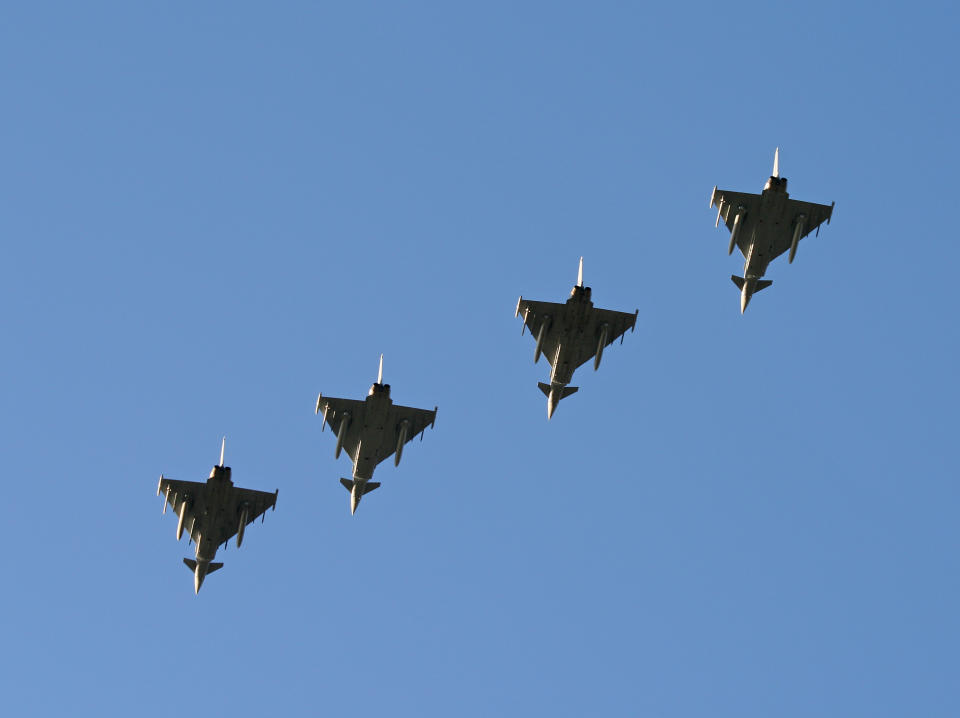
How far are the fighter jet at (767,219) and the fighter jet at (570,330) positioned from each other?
7.53m

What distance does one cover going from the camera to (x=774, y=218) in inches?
4230

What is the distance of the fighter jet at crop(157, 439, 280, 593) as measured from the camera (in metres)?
109

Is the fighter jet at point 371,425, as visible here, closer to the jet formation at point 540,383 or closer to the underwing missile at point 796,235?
the jet formation at point 540,383

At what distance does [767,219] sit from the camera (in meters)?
107

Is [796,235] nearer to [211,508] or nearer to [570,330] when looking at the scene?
[570,330]

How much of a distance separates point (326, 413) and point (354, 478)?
16.9 ft

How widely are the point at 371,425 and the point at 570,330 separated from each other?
12055 millimetres

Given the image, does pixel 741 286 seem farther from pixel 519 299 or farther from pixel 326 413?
pixel 326 413

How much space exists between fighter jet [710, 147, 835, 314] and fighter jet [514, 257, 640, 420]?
7.53 metres

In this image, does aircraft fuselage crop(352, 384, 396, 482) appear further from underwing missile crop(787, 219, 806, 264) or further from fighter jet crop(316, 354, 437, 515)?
underwing missile crop(787, 219, 806, 264)

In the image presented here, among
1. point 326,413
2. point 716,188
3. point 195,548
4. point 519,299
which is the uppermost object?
point 716,188

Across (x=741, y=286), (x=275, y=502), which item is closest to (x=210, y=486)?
(x=275, y=502)

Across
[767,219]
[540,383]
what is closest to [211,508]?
[540,383]

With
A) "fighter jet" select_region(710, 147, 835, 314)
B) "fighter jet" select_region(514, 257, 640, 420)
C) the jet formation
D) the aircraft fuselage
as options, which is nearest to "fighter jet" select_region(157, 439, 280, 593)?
the jet formation
